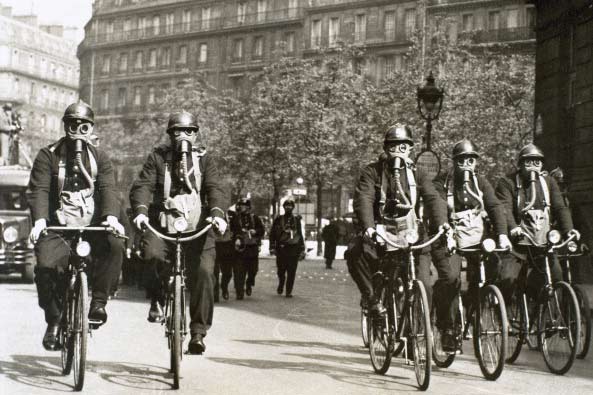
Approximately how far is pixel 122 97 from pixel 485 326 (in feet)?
270

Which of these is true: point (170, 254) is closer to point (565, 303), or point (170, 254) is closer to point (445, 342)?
point (445, 342)

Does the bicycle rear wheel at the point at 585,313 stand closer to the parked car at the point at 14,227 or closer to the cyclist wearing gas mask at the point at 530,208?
the cyclist wearing gas mask at the point at 530,208

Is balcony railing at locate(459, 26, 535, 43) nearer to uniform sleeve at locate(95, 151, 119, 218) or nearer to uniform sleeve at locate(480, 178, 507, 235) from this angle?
uniform sleeve at locate(480, 178, 507, 235)

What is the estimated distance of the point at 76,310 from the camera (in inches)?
301

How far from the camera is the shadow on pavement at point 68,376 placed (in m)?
7.93

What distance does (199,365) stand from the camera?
30.5ft

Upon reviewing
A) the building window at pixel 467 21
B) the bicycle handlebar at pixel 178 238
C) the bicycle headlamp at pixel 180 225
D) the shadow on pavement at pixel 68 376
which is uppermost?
the building window at pixel 467 21

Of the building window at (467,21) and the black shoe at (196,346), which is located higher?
the building window at (467,21)

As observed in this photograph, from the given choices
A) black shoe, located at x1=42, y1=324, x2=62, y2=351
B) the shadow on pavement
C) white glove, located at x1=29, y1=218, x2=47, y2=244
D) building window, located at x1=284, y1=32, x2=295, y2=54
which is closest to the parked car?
the shadow on pavement

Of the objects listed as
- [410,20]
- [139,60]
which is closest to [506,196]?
[410,20]

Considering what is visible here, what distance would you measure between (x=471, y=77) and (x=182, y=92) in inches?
870

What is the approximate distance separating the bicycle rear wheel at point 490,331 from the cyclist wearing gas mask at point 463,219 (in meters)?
0.33

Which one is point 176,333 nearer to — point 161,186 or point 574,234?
point 161,186

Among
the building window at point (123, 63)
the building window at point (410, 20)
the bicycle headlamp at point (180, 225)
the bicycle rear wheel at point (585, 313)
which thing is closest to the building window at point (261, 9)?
the building window at point (410, 20)
